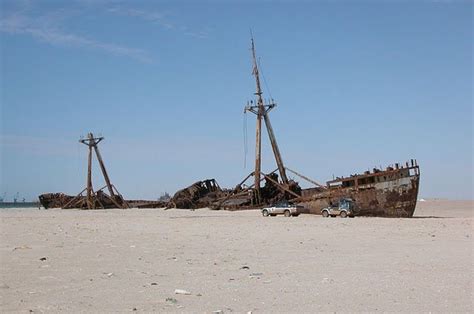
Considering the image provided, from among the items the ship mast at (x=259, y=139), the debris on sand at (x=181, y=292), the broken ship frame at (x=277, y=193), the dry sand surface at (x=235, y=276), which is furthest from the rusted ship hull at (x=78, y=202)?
the debris on sand at (x=181, y=292)

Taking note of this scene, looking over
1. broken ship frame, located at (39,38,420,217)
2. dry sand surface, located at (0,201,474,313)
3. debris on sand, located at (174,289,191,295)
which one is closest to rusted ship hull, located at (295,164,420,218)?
broken ship frame, located at (39,38,420,217)

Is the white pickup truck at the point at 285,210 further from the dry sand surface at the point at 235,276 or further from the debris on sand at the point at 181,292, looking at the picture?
the debris on sand at the point at 181,292

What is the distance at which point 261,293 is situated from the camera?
7.49m

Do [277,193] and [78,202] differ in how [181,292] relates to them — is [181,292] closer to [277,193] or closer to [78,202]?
[277,193]

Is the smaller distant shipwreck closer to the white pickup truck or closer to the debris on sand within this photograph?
the white pickup truck

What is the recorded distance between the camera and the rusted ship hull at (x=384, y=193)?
3472 centimetres

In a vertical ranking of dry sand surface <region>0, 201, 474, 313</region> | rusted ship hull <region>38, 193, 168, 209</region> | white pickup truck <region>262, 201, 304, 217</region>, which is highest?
rusted ship hull <region>38, 193, 168, 209</region>

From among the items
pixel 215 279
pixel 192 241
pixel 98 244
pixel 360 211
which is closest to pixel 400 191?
pixel 360 211

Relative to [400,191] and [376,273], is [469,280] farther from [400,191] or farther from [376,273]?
[400,191]

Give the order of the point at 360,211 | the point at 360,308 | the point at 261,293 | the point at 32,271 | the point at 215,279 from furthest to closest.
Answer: the point at 360,211, the point at 32,271, the point at 215,279, the point at 261,293, the point at 360,308

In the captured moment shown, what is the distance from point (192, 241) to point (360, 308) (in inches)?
367

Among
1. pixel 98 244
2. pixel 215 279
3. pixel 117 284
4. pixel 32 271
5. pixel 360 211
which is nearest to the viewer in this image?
pixel 117 284

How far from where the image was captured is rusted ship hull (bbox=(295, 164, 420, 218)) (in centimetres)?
3472

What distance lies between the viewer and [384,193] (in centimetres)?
3494
